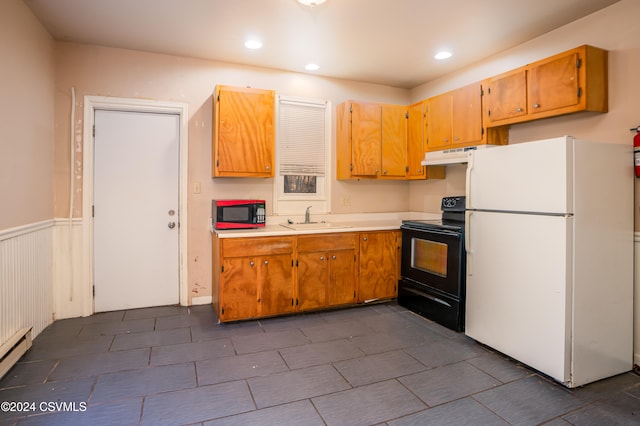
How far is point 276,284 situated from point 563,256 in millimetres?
2345

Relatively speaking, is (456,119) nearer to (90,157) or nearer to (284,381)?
(284,381)

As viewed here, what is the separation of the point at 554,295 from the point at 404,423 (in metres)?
1.28

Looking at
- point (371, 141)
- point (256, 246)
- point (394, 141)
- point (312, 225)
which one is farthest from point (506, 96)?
point (256, 246)

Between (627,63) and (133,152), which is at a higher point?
(627,63)

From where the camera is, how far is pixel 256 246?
11.1 feet

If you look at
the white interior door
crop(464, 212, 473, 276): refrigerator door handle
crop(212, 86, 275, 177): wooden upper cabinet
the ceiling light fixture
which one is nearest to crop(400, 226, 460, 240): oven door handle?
crop(464, 212, 473, 276): refrigerator door handle

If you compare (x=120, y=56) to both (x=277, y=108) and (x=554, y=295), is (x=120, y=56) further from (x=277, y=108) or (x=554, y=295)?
(x=554, y=295)

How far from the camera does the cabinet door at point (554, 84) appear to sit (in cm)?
272

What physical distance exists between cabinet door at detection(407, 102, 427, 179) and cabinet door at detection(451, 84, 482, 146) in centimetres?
48

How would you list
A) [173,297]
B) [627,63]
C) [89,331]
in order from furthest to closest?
[173,297]
[89,331]
[627,63]

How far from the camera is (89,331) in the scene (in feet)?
10.3

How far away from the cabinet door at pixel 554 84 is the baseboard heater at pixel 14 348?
4297 mm

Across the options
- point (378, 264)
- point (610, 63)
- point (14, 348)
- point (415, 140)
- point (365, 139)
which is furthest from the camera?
point (415, 140)

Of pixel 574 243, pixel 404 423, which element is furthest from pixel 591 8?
pixel 404 423
